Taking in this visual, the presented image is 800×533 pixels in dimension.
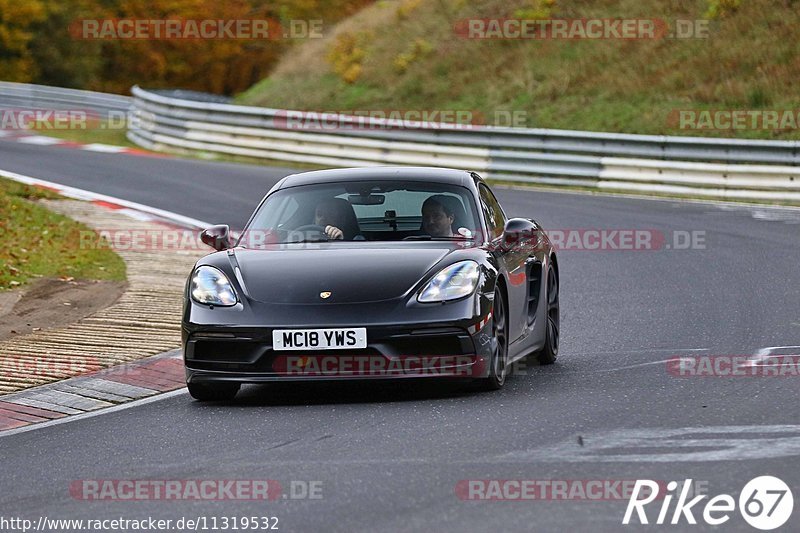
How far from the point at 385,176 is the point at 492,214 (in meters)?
0.79

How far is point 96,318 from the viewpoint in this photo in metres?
12.2

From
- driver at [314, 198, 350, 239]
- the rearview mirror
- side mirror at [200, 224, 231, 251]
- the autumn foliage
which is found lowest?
side mirror at [200, 224, 231, 251]

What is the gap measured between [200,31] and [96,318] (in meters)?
54.5

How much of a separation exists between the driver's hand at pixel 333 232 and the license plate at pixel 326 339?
127 centimetres

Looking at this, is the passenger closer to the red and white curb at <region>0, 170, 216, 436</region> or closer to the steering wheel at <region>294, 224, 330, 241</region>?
the steering wheel at <region>294, 224, 330, 241</region>

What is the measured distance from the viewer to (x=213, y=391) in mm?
8797

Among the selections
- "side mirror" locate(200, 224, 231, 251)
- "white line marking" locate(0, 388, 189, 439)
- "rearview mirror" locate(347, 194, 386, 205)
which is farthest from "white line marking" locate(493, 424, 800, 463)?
"side mirror" locate(200, 224, 231, 251)

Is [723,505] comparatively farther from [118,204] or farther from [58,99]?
[58,99]

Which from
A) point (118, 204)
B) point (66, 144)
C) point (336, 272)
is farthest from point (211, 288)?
point (66, 144)

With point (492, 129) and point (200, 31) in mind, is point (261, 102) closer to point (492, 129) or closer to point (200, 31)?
point (492, 129)

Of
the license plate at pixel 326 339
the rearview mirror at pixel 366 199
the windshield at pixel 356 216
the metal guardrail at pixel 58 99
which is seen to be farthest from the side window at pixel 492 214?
the metal guardrail at pixel 58 99

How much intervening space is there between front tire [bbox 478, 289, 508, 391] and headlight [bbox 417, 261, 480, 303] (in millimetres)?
233

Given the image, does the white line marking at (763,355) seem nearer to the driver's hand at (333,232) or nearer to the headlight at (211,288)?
the driver's hand at (333,232)

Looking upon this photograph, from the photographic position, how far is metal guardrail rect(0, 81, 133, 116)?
1542 inches
